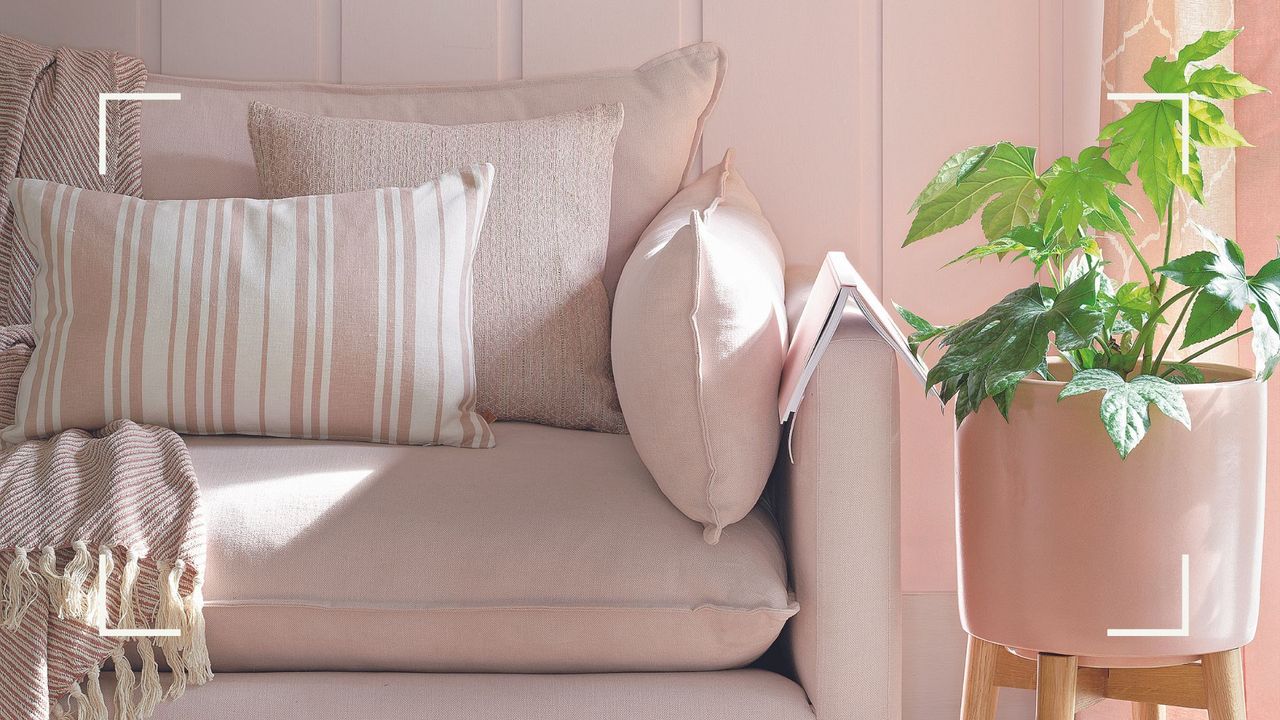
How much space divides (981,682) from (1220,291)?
475 millimetres

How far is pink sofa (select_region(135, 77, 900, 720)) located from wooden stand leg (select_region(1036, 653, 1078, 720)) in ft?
0.45

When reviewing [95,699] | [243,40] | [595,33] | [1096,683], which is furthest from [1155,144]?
[243,40]

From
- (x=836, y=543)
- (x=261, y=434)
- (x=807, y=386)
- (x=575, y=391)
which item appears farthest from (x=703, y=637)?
(x=261, y=434)

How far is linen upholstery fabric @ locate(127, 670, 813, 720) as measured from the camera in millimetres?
991

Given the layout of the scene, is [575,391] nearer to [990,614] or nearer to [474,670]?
[474,670]

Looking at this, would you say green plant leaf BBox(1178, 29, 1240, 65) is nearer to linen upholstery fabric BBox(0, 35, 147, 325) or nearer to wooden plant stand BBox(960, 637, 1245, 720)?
wooden plant stand BBox(960, 637, 1245, 720)

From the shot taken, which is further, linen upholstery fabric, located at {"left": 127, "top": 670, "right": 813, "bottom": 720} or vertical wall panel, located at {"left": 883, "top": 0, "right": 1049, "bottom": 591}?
vertical wall panel, located at {"left": 883, "top": 0, "right": 1049, "bottom": 591}

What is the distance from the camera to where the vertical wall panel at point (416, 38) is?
189 cm

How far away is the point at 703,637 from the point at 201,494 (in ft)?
1.70

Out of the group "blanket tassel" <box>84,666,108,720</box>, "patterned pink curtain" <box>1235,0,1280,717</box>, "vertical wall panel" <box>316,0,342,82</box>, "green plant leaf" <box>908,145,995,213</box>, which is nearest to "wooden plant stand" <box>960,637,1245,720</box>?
"patterned pink curtain" <box>1235,0,1280,717</box>

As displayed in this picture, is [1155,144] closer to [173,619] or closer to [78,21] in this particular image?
[173,619]
